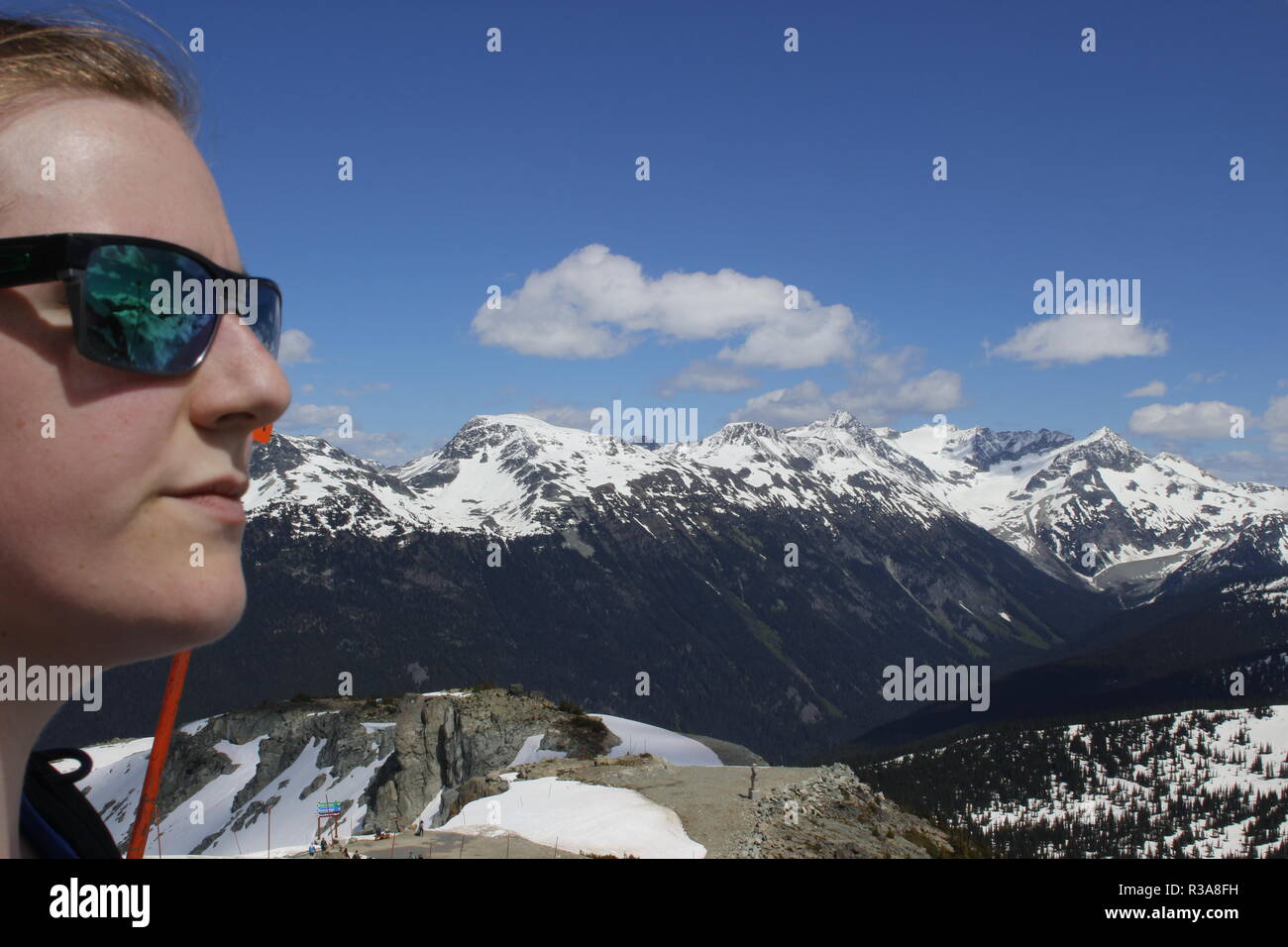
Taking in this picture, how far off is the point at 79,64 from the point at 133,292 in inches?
23.8

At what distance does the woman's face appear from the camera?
1.32m

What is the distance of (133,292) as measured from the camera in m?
1.46

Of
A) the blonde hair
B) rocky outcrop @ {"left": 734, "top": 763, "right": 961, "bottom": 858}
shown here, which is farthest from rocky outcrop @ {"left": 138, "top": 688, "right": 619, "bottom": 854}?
the blonde hair

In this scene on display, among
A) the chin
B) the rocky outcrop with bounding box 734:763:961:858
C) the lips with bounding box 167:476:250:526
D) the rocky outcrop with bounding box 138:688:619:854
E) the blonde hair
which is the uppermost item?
the blonde hair

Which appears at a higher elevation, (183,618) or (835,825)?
(183,618)

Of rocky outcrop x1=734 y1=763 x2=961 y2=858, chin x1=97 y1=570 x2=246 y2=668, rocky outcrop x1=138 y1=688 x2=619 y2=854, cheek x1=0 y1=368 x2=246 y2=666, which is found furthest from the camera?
rocky outcrop x1=138 y1=688 x2=619 y2=854

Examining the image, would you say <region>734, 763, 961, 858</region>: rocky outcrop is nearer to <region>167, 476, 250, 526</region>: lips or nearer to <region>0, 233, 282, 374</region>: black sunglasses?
<region>167, 476, 250, 526</region>: lips

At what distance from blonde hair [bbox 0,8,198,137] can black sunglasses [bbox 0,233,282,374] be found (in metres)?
0.32

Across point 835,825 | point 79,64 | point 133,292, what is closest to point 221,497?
point 133,292

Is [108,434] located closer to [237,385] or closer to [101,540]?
[101,540]

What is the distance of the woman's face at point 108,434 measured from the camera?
132cm
